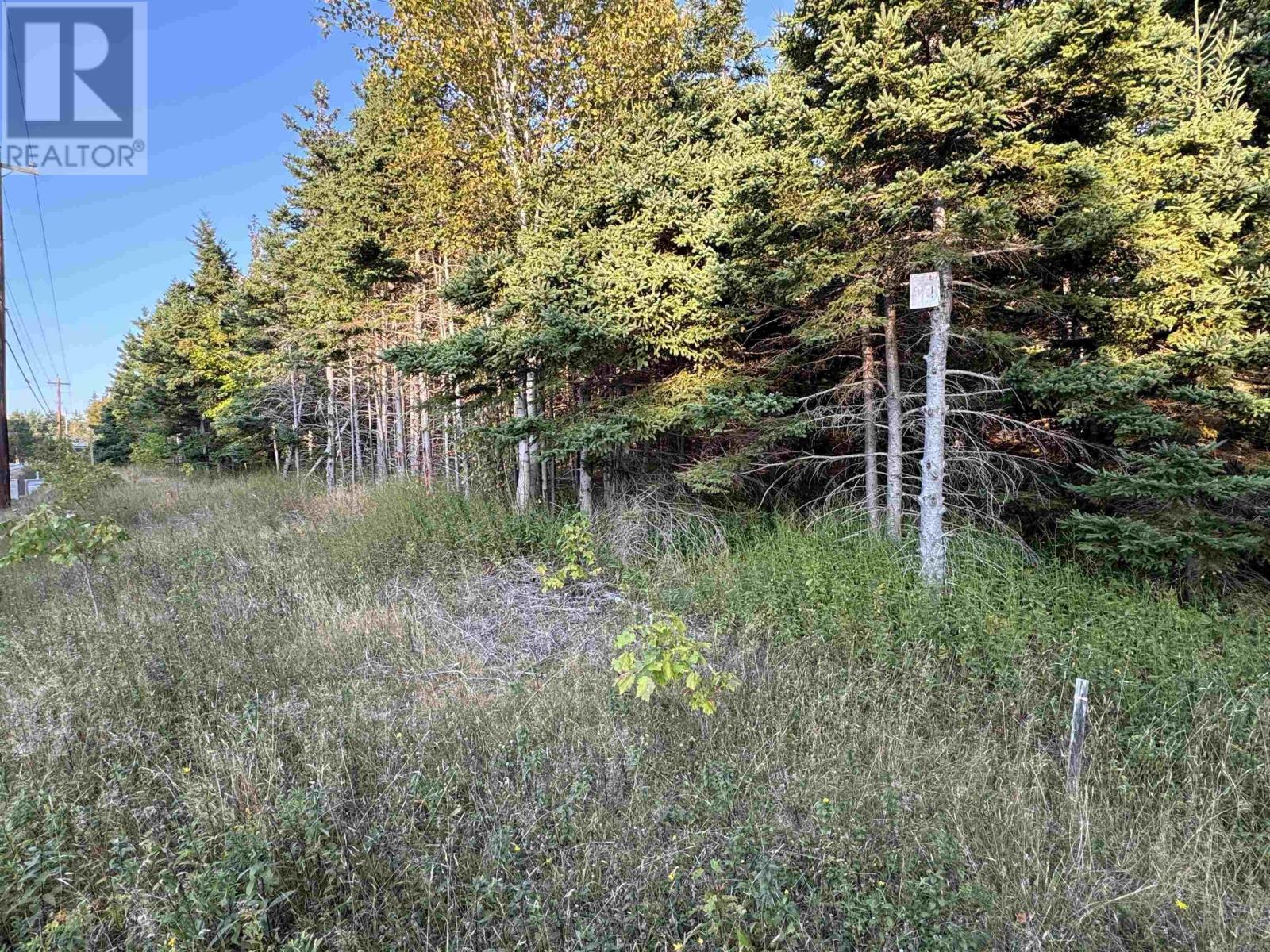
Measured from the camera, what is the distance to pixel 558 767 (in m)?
2.59

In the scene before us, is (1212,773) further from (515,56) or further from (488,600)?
(515,56)

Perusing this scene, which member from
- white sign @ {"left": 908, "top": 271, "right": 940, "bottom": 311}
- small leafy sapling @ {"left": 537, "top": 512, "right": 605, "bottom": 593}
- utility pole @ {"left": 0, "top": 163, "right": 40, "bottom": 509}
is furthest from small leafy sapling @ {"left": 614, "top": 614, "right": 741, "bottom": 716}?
utility pole @ {"left": 0, "top": 163, "right": 40, "bottom": 509}

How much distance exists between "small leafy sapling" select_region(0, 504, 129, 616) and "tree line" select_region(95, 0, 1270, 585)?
10.4 ft

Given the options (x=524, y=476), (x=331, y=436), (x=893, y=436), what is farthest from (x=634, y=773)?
(x=331, y=436)

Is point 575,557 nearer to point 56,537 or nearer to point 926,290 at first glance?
point 926,290

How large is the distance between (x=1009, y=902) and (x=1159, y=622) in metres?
3.33

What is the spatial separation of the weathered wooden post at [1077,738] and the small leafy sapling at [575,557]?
3667 mm

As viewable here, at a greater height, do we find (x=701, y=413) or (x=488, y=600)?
(x=701, y=413)

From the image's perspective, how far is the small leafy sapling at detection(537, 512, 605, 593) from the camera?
5.19 m

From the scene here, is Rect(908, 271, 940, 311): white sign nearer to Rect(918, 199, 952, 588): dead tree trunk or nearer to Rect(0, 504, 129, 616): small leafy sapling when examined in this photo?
Rect(918, 199, 952, 588): dead tree trunk

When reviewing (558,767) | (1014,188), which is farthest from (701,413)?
(558,767)

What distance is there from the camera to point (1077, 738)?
2.53 meters

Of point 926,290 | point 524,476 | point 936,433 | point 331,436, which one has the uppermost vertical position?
point 926,290

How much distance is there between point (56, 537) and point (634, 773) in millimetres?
5571
